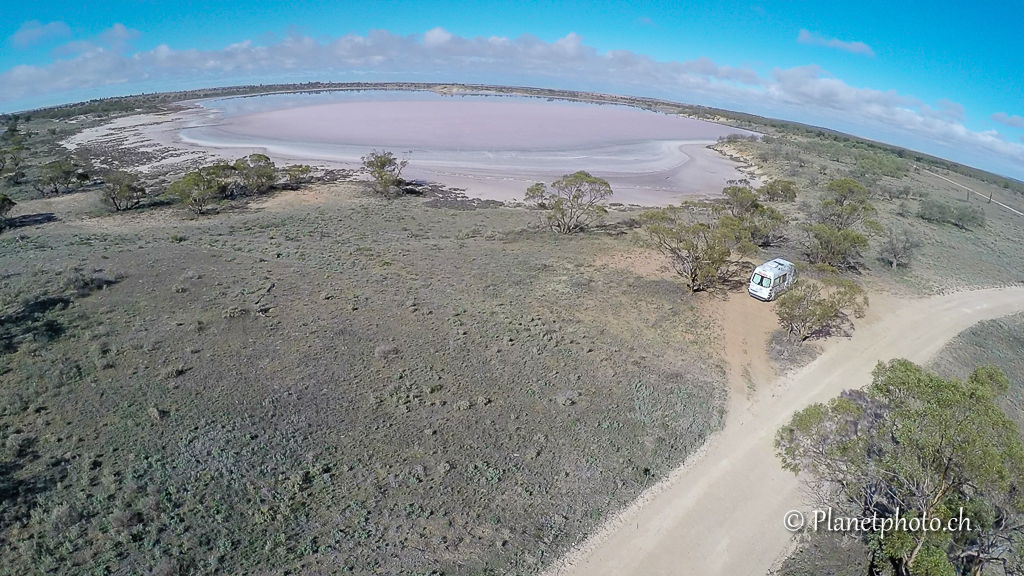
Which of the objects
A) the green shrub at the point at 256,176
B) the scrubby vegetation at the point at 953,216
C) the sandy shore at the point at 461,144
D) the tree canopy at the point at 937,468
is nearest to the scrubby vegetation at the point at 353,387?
the tree canopy at the point at 937,468

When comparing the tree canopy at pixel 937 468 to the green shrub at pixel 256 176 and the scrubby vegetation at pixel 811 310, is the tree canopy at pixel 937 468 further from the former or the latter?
the green shrub at pixel 256 176

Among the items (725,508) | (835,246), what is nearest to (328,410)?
(725,508)

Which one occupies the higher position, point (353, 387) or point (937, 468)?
point (937, 468)

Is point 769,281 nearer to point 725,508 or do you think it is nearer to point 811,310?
point 811,310

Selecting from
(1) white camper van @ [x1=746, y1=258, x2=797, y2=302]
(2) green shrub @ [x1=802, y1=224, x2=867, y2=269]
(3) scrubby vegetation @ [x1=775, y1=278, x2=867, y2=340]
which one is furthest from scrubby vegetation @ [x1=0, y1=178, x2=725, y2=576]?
(2) green shrub @ [x1=802, y1=224, x2=867, y2=269]

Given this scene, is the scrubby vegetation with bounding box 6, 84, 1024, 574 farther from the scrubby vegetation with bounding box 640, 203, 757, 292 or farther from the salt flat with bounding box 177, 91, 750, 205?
the salt flat with bounding box 177, 91, 750, 205

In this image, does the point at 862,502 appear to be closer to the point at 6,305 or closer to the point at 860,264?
the point at 860,264

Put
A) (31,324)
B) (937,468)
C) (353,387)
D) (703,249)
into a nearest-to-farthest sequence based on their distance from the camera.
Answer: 1. (937,468)
2. (353,387)
3. (31,324)
4. (703,249)
